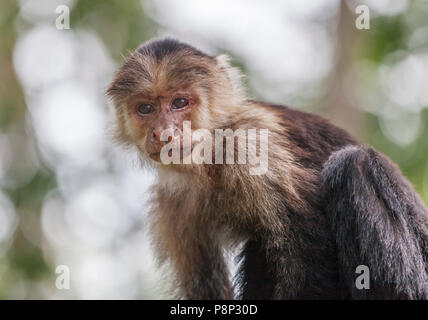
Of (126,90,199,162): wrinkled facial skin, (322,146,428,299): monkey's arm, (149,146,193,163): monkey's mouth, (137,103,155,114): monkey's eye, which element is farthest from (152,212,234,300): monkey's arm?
(322,146,428,299): monkey's arm

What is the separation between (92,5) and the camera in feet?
71.3

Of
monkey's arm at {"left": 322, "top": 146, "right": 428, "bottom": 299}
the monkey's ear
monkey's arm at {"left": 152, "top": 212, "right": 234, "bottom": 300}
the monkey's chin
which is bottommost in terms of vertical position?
monkey's arm at {"left": 152, "top": 212, "right": 234, "bottom": 300}

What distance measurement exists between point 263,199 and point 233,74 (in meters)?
2.25

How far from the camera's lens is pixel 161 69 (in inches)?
328

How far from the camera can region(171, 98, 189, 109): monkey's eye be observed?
8334 mm

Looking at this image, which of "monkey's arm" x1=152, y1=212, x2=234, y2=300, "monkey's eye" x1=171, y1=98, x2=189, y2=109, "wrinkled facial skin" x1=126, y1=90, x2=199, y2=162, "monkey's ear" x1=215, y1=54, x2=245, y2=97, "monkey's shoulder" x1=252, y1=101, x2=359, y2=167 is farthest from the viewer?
"monkey's ear" x1=215, y1=54, x2=245, y2=97

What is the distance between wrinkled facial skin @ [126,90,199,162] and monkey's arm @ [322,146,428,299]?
2.11 m

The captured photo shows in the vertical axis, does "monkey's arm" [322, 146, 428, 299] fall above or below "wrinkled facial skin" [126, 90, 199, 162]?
below

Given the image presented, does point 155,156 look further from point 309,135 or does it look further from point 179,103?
point 309,135

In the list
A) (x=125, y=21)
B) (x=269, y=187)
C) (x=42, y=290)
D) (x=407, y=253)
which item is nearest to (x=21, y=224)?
(x=42, y=290)

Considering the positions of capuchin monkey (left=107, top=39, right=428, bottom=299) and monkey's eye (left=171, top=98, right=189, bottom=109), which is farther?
monkey's eye (left=171, top=98, right=189, bottom=109)

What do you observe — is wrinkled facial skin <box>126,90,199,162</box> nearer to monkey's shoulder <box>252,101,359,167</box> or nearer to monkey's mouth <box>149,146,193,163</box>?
monkey's mouth <box>149,146,193,163</box>
